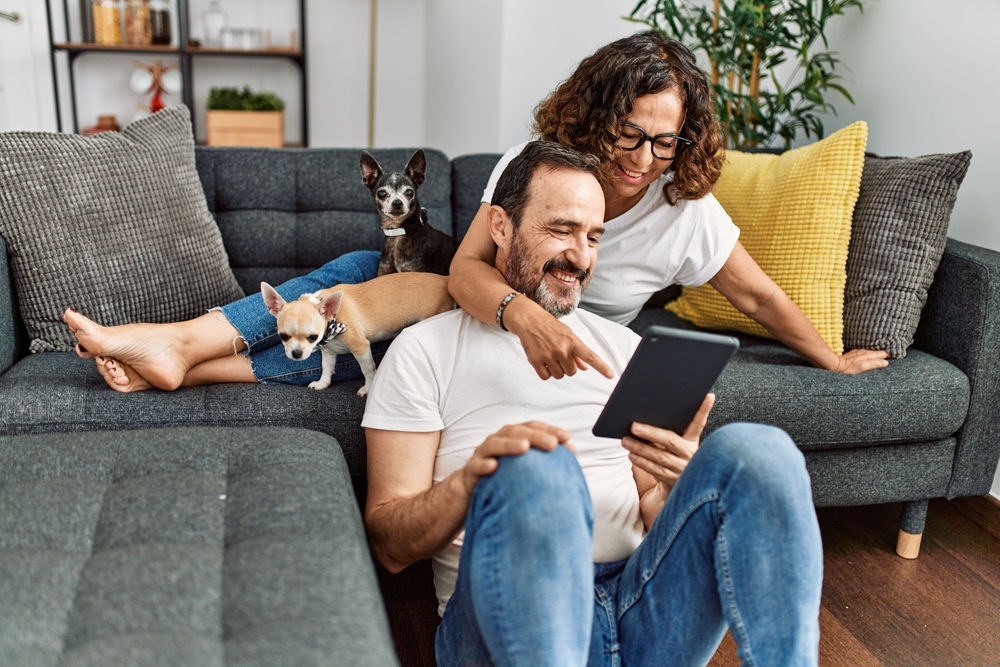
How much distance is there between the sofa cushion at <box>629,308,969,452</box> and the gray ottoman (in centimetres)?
95

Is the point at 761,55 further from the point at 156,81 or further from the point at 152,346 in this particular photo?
the point at 156,81

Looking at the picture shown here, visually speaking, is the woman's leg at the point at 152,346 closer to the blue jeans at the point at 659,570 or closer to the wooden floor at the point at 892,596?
the wooden floor at the point at 892,596

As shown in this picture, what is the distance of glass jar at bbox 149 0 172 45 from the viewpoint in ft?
15.1

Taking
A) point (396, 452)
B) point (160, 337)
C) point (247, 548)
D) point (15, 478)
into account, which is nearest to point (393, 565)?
point (396, 452)

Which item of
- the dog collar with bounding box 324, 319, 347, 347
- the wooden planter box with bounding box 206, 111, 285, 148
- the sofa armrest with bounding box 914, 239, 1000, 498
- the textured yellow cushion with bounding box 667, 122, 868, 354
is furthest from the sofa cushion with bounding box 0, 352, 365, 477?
the wooden planter box with bounding box 206, 111, 285, 148

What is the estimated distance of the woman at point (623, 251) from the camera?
1561 mm

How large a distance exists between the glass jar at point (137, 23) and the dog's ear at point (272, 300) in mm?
3822

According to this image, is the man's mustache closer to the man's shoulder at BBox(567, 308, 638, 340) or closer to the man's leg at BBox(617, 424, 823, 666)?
the man's shoulder at BBox(567, 308, 638, 340)

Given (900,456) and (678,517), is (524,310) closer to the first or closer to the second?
(678,517)

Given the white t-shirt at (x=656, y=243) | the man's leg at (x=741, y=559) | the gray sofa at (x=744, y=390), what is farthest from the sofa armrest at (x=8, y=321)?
the man's leg at (x=741, y=559)

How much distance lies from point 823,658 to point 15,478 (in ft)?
4.90

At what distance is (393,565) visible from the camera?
1.22 m

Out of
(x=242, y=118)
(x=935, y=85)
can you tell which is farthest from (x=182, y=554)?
(x=242, y=118)

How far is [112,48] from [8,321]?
3443 mm
